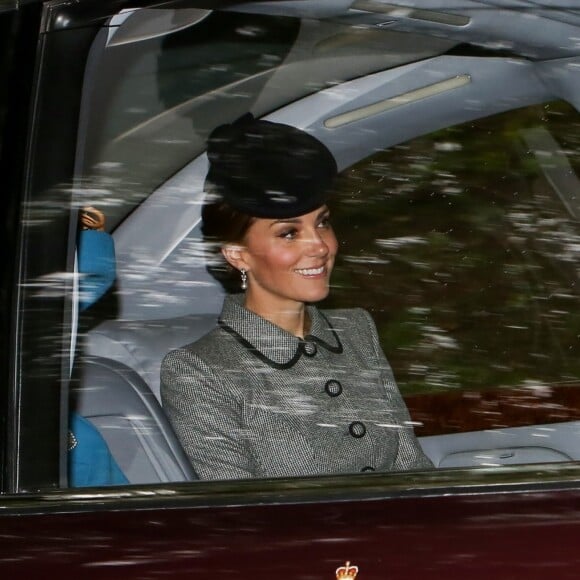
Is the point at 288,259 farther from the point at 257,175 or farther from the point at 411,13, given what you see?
the point at 411,13

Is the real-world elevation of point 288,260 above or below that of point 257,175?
below

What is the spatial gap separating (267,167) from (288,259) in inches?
10.3

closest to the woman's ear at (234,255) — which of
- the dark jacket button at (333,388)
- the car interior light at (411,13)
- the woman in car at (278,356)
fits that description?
the woman in car at (278,356)

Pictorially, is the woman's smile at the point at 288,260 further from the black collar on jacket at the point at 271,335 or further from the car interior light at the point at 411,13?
the car interior light at the point at 411,13

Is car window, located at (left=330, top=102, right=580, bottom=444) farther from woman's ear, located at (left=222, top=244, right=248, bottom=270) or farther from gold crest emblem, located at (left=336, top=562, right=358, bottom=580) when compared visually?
gold crest emblem, located at (left=336, top=562, right=358, bottom=580)

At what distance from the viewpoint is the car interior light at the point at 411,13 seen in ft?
7.00

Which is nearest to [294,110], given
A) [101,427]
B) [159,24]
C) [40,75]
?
[159,24]

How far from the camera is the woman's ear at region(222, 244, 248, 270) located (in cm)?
220

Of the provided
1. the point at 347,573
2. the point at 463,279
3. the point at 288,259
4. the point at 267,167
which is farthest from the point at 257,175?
the point at 347,573

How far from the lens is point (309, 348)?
2.25 m

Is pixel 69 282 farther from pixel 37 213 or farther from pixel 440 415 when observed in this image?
pixel 440 415

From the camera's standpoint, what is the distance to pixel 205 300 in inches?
87.7

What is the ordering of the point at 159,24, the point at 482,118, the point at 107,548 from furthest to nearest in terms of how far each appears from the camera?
the point at 482,118 → the point at 159,24 → the point at 107,548

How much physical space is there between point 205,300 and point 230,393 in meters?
0.17
